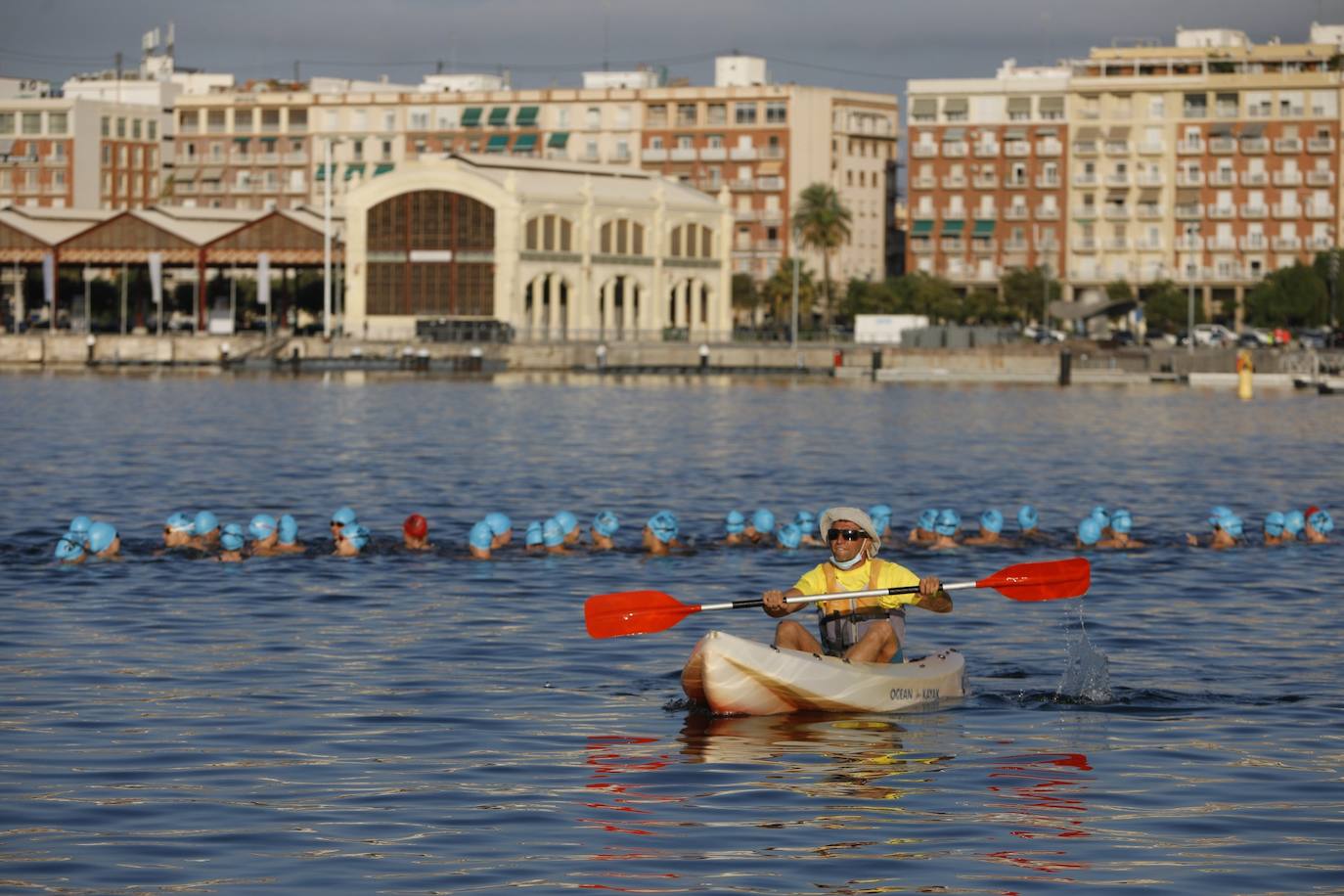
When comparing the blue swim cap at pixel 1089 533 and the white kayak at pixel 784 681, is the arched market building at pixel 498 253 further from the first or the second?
the white kayak at pixel 784 681

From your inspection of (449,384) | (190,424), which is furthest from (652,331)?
(190,424)

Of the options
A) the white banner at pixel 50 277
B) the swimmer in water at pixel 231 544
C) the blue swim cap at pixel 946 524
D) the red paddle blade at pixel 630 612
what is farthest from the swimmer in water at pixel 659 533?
the white banner at pixel 50 277

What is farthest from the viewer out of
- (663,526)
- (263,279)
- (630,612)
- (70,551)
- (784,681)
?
(263,279)

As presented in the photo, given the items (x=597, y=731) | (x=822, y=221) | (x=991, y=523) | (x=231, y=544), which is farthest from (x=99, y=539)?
(x=822, y=221)

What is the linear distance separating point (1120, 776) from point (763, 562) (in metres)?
15.9

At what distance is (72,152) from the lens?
7229 inches

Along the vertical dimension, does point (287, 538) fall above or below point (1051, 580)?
below

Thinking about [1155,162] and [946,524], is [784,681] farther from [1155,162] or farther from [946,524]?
[1155,162]

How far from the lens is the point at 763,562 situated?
33500 mm

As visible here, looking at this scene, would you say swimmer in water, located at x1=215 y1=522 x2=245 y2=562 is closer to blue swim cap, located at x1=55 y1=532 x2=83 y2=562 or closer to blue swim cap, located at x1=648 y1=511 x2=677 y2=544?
blue swim cap, located at x1=55 y1=532 x2=83 y2=562

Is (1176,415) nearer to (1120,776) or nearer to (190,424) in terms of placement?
(190,424)

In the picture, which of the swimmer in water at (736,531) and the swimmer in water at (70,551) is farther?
the swimmer in water at (736,531)

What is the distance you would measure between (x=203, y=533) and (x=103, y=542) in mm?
1558

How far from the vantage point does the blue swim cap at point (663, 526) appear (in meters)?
33.8
